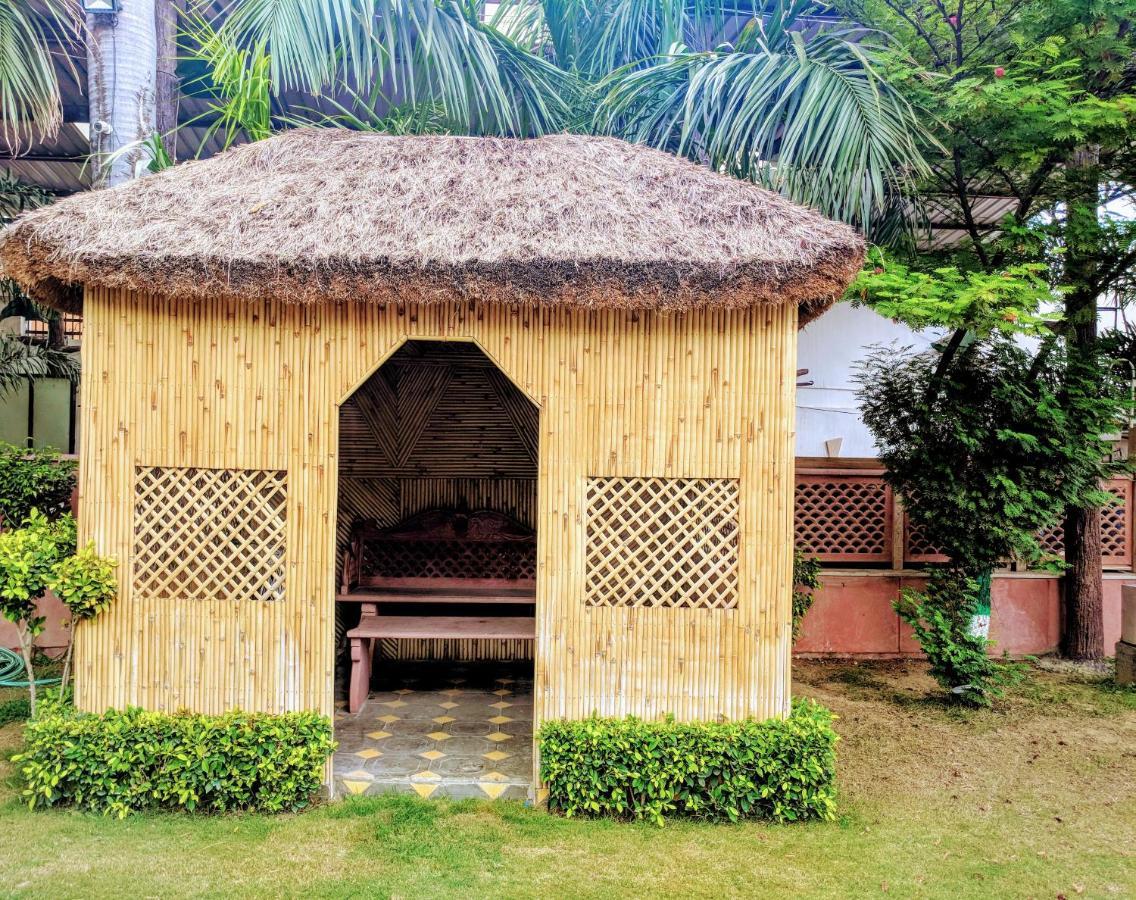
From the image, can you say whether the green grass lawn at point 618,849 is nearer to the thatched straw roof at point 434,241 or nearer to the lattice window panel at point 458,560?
the thatched straw roof at point 434,241

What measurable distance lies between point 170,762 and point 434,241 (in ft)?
10.9

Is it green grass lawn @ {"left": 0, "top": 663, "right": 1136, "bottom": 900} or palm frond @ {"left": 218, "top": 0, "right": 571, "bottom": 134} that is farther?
palm frond @ {"left": 218, "top": 0, "right": 571, "bottom": 134}

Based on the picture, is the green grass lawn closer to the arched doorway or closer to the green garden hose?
the green garden hose

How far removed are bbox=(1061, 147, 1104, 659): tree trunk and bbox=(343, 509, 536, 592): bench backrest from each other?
5.05m

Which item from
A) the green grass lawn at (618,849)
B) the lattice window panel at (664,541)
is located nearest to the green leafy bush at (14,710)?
the green grass lawn at (618,849)

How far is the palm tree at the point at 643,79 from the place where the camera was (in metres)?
7.01

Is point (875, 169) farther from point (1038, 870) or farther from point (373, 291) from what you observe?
point (1038, 870)

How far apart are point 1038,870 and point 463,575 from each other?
17.4 ft

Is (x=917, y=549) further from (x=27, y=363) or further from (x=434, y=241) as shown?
(x=27, y=363)

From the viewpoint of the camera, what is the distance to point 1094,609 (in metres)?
7.98

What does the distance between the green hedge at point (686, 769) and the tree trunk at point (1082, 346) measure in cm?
402

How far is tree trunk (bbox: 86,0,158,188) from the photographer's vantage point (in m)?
7.31

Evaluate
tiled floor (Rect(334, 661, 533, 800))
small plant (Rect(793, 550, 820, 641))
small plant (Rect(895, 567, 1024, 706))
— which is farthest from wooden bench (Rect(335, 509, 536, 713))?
small plant (Rect(895, 567, 1024, 706))

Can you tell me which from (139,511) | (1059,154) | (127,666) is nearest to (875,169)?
(1059,154)
